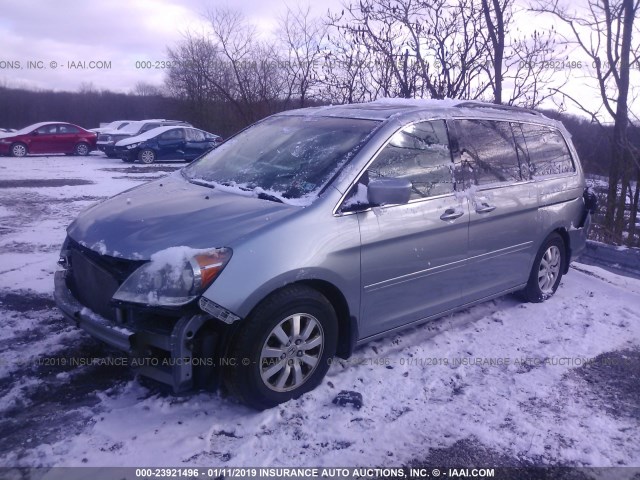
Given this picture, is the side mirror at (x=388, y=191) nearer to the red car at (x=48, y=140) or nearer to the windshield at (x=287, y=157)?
the windshield at (x=287, y=157)

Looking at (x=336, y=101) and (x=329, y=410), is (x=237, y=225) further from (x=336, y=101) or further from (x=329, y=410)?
(x=336, y=101)

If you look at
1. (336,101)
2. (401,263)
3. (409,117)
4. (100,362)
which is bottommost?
(100,362)

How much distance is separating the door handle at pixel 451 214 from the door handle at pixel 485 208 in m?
0.25

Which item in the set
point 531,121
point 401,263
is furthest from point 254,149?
point 531,121

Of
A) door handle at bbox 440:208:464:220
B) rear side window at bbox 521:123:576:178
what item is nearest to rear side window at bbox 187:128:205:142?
rear side window at bbox 521:123:576:178

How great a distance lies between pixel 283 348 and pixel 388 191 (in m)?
1.18

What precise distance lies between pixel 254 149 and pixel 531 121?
277 cm

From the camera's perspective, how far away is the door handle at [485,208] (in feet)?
14.4

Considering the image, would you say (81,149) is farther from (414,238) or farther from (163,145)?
(414,238)

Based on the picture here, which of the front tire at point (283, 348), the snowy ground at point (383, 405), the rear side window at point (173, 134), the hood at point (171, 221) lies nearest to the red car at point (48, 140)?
the rear side window at point (173, 134)

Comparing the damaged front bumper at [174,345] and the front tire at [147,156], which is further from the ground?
the front tire at [147,156]

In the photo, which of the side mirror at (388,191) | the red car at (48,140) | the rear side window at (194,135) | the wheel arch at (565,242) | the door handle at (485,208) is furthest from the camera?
the red car at (48,140)

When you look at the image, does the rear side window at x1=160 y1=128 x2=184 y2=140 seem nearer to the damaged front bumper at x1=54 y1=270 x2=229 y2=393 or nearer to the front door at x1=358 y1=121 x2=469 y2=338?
the front door at x1=358 y1=121 x2=469 y2=338

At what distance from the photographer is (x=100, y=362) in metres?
3.83
